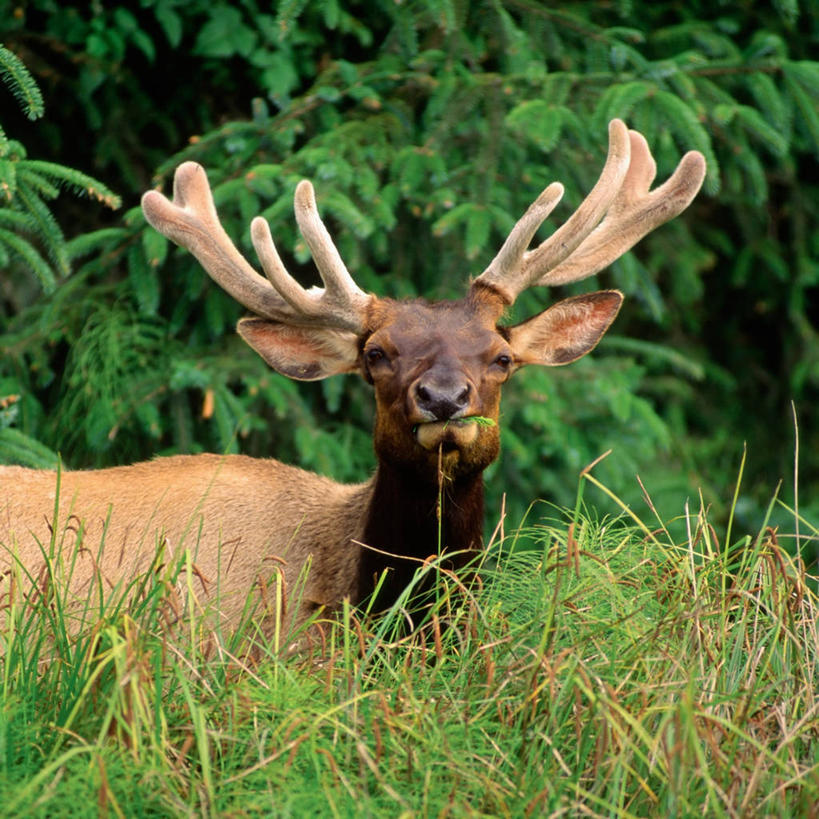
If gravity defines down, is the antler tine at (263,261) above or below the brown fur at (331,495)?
above

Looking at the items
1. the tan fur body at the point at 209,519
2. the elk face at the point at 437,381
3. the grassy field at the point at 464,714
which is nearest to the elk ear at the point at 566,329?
the elk face at the point at 437,381

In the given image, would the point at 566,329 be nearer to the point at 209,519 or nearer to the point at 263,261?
the point at 263,261

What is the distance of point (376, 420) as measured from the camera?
416cm

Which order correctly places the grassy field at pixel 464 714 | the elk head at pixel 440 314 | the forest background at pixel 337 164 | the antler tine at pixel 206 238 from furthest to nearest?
the forest background at pixel 337 164 → the antler tine at pixel 206 238 → the elk head at pixel 440 314 → the grassy field at pixel 464 714

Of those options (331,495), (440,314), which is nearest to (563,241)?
(440,314)

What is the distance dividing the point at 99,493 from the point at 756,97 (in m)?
3.71

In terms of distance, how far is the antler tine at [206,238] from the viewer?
4551mm

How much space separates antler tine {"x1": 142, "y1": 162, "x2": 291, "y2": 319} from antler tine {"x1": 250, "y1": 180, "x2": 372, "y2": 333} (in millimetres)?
146

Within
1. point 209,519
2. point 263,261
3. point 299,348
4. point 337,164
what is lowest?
point 209,519

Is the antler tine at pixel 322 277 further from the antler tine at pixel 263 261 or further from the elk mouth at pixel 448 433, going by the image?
the elk mouth at pixel 448 433

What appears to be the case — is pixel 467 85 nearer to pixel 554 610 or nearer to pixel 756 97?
pixel 756 97

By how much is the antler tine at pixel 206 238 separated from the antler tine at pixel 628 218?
104 centimetres

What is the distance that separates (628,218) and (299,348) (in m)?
1.35

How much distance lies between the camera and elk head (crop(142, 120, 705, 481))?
3848 mm
